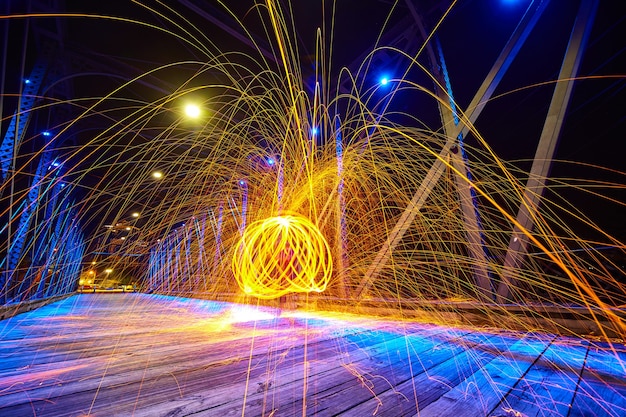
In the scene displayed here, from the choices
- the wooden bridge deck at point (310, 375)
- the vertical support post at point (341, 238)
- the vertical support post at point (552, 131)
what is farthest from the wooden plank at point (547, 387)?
the vertical support post at point (341, 238)

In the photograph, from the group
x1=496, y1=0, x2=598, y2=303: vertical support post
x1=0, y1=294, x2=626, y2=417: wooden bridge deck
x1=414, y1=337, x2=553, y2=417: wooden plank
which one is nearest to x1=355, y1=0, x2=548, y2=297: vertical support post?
x1=496, y1=0, x2=598, y2=303: vertical support post

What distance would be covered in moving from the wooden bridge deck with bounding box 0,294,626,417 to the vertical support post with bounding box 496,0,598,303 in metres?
0.87

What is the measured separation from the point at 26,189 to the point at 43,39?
2380mm

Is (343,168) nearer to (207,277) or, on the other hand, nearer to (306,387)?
(306,387)

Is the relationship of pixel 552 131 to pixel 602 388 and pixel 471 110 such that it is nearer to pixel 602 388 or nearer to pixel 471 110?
pixel 471 110

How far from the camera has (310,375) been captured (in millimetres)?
1599

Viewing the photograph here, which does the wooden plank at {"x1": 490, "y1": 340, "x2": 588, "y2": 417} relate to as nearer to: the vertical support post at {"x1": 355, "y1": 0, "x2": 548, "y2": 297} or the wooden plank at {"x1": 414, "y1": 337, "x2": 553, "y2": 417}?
the wooden plank at {"x1": 414, "y1": 337, "x2": 553, "y2": 417}

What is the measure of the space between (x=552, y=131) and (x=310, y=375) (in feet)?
10.1

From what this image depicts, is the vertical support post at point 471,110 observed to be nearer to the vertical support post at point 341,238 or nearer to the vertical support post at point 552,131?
the vertical support post at point 552,131

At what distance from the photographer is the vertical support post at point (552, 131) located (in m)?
2.54

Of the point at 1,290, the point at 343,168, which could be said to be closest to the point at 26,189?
the point at 1,290

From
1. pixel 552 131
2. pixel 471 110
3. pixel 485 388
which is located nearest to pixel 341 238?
pixel 471 110

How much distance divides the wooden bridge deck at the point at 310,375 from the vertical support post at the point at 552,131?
2.84ft

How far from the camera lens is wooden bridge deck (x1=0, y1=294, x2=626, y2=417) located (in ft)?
3.97
